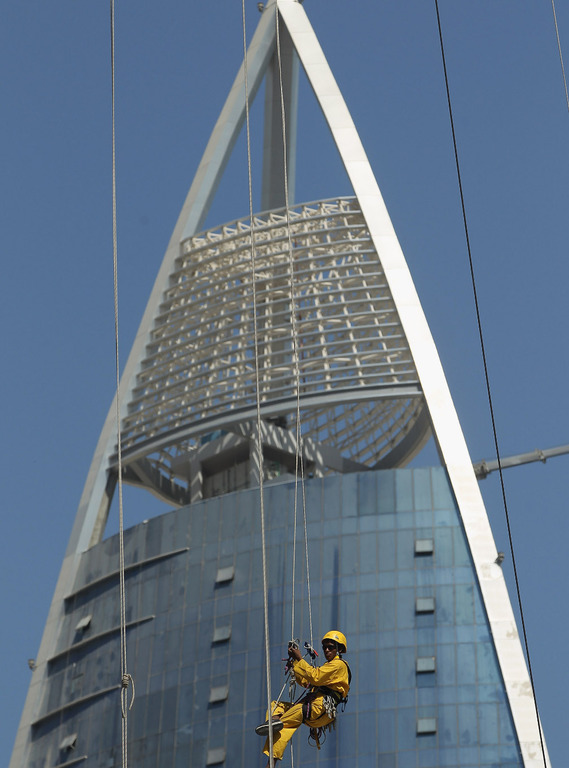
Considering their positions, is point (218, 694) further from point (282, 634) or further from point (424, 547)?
point (424, 547)

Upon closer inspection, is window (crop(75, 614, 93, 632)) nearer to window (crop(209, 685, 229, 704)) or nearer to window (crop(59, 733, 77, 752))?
window (crop(59, 733, 77, 752))

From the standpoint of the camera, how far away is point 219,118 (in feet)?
199

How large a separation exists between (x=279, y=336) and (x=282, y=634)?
1115 cm

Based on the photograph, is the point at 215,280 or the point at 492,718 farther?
the point at 215,280

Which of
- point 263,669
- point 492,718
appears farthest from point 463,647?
point 263,669

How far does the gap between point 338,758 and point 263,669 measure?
3483mm

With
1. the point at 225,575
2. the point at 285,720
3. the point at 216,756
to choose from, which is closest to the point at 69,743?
the point at 216,756

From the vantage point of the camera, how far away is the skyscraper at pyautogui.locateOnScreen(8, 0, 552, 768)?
4847 centimetres

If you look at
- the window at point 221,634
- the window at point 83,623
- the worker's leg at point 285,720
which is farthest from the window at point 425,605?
the worker's leg at point 285,720

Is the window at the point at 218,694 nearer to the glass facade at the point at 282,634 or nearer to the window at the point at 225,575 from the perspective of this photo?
the glass facade at the point at 282,634

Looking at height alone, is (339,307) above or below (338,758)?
above

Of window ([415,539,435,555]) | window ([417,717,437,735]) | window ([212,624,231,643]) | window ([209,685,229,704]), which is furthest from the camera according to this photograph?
window ([212,624,231,643])

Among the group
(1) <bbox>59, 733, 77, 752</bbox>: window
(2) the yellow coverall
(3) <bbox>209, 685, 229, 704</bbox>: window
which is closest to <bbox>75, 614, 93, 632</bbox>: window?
(1) <bbox>59, 733, 77, 752</bbox>: window

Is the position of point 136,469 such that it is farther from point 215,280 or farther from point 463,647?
point 463,647
